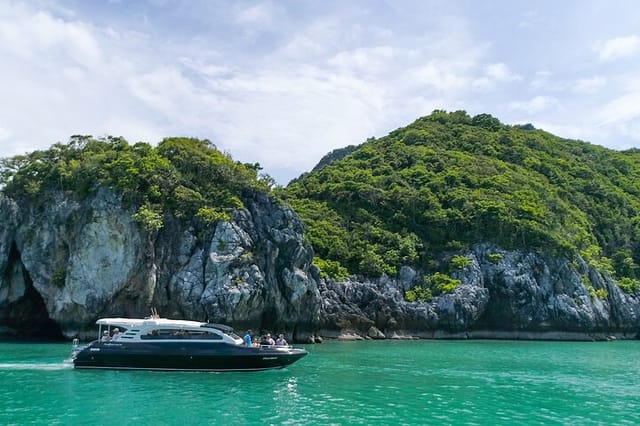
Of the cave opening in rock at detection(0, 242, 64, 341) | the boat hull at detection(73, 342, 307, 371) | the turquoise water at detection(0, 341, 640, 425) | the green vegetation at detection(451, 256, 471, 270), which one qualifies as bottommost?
the turquoise water at detection(0, 341, 640, 425)

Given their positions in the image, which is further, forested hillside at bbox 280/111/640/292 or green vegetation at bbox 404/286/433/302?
forested hillside at bbox 280/111/640/292

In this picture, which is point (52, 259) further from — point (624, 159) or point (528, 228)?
point (624, 159)

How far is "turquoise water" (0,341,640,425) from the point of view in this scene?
61.6ft

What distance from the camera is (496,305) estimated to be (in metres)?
61.2

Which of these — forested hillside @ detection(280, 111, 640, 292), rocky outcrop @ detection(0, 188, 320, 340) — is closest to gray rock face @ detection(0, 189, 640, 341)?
rocky outcrop @ detection(0, 188, 320, 340)

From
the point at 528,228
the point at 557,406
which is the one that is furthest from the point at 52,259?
the point at 528,228

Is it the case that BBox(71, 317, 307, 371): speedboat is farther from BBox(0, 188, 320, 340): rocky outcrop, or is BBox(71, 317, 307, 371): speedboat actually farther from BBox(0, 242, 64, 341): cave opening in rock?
BBox(0, 242, 64, 341): cave opening in rock

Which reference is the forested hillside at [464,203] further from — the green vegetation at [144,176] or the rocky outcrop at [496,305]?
the green vegetation at [144,176]

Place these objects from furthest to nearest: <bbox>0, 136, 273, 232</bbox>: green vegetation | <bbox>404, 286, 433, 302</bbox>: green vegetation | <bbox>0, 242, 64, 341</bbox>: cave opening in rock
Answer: <bbox>404, 286, 433, 302</bbox>: green vegetation
<bbox>0, 242, 64, 341</bbox>: cave opening in rock
<bbox>0, 136, 273, 232</bbox>: green vegetation

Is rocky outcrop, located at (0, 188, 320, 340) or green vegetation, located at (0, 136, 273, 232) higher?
green vegetation, located at (0, 136, 273, 232)

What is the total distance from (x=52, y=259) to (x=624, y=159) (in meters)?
96.7

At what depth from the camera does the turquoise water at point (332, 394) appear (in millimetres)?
18781

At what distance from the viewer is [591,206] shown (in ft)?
270

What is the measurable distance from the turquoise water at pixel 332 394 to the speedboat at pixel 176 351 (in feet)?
2.51
